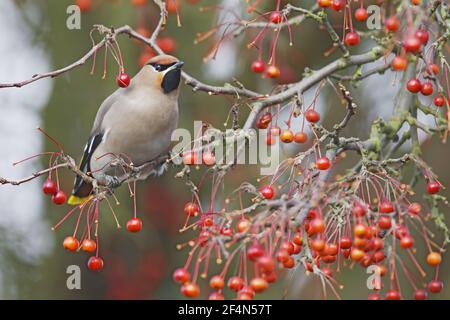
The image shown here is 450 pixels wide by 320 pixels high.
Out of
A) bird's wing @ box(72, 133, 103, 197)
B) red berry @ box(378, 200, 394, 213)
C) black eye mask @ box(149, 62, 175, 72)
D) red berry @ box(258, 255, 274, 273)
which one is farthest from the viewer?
bird's wing @ box(72, 133, 103, 197)

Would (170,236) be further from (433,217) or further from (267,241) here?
(267,241)

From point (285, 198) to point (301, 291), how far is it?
99.0 inches

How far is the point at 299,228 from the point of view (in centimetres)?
230

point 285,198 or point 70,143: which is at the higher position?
point 70,143

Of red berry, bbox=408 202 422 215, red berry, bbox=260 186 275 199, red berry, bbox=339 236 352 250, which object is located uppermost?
red berry, bbox=260 186 275 199

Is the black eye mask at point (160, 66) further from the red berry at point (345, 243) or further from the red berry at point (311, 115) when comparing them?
the red berry at point (345, 243)

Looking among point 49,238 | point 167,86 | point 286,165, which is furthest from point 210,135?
point 49,238

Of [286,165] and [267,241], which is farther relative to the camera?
[286,165]

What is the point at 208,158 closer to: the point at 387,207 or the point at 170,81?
the point at 387,207

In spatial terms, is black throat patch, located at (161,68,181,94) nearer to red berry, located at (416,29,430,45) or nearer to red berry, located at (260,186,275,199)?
red berry, located at (260,186,275,199)

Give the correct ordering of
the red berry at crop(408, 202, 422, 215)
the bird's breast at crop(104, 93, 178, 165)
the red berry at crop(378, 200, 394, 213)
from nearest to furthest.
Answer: the red berry at crop(408, 202, 422, 215), the red berry at crop(378, 200, 394, 213), the bird's breast at crop(104, 93, 178, 165)

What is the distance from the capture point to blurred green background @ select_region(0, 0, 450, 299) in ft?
16.3

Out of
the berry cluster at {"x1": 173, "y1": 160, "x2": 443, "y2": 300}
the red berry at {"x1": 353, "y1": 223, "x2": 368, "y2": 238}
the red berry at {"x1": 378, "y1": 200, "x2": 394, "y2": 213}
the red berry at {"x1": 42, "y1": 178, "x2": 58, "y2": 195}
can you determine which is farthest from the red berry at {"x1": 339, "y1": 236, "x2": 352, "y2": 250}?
the red berry at {"x1": 42, "y1": 178, "x2": 58, "y2": 195}

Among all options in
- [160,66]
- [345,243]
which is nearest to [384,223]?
[345,243]
